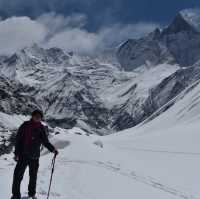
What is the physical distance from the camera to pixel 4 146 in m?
142

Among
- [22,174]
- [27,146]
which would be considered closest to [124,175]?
[22,174]

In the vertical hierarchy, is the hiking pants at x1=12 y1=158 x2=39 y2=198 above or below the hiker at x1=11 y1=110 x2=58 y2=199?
below

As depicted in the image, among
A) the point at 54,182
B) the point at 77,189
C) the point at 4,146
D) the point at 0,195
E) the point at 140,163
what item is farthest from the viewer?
the point at 4,146

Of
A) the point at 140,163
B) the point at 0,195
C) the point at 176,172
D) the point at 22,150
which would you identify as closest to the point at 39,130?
the point at 22,150

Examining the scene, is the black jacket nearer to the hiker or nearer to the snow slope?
the hiker

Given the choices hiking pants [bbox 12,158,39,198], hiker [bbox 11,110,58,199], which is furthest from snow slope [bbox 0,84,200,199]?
hiker [bbox 11,110,58,199]

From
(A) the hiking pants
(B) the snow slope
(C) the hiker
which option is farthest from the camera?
(B) the snow slope

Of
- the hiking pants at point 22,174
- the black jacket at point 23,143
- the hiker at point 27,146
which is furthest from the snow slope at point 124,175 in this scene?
the black jacket at point 23,143

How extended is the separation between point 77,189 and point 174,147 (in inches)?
559

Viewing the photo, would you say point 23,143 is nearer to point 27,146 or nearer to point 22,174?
point 27,146

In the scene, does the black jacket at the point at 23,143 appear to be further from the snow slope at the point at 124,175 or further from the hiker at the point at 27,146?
the snow slope at the point at 124,175

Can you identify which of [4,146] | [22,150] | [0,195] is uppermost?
[4,146]

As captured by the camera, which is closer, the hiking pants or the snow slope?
the hiking pants

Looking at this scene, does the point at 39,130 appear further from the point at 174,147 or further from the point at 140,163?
the point at 174,147
